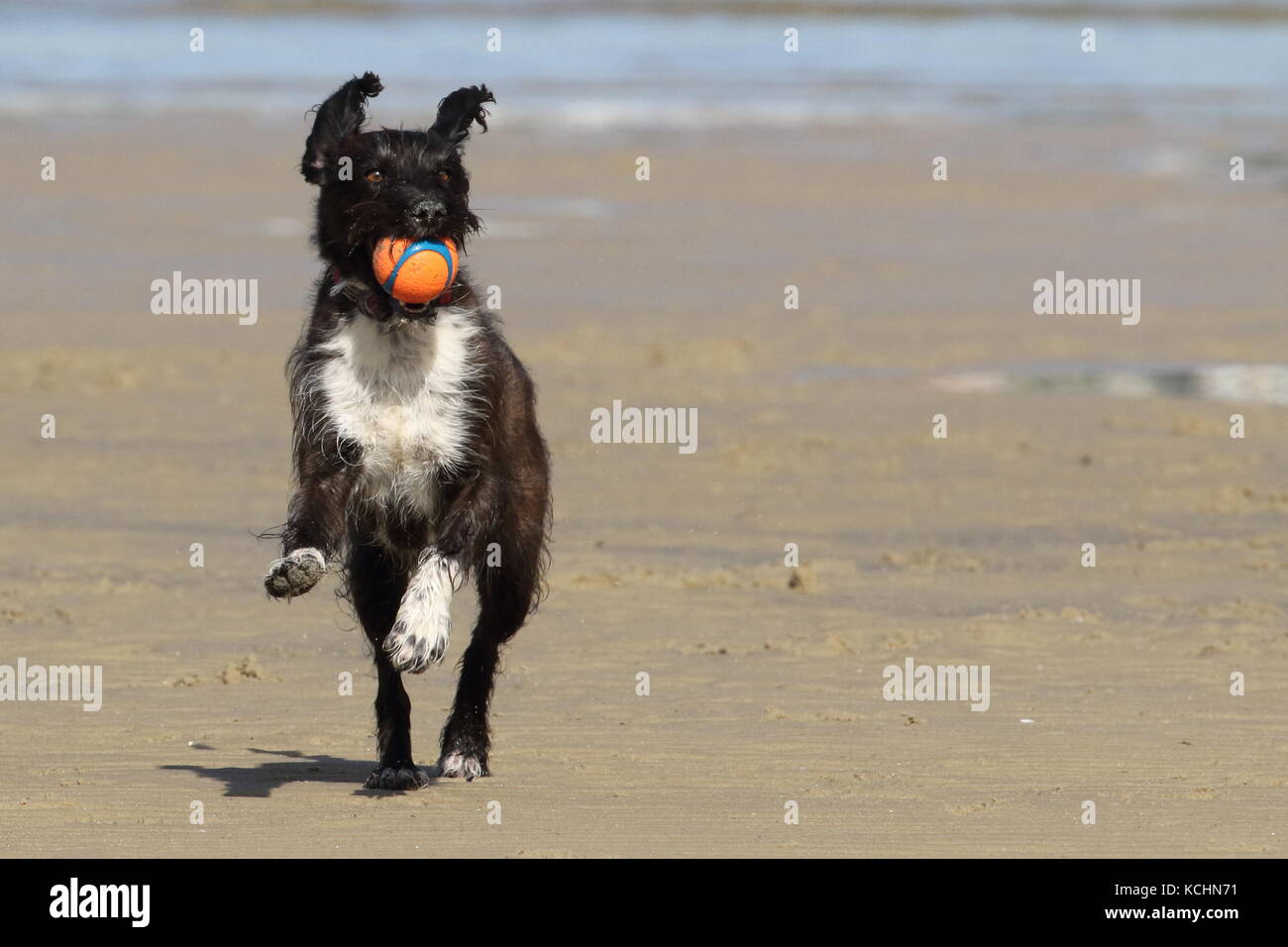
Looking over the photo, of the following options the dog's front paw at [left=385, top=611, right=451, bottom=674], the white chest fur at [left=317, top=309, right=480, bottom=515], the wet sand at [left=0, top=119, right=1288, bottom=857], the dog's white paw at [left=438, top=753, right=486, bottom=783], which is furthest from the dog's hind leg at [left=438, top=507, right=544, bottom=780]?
the dog's front paw at [left=385, top=611, right=451, bottom=674]

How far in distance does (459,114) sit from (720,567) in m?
4.82

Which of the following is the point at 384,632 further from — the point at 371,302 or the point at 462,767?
the point at 371,302

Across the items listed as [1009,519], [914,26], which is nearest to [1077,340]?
[1009,519]

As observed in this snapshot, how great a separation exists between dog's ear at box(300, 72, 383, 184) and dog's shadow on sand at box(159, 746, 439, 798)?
6.58 feet

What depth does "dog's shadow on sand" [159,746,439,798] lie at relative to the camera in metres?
7.45

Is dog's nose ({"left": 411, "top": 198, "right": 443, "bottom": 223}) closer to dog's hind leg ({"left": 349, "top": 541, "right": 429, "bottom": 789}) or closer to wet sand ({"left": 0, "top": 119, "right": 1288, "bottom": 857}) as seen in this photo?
dog's hind leg ({"left": 349, "top": 541, "right": 429, "bottom": 789})

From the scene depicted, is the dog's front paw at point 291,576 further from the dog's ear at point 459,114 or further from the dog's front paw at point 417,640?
the dog's ear at point 459,114

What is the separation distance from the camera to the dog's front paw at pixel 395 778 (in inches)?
294

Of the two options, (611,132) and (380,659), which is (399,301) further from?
(611,132)

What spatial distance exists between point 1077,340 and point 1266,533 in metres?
7.10

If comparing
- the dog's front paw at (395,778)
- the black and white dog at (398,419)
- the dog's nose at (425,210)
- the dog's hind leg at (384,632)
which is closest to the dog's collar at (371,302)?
the black and white dog at (398,419)

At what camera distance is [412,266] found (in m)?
6.89

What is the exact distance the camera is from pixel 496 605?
7633 millimetres

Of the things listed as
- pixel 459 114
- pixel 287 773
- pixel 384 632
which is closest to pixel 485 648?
pixel 384 632
